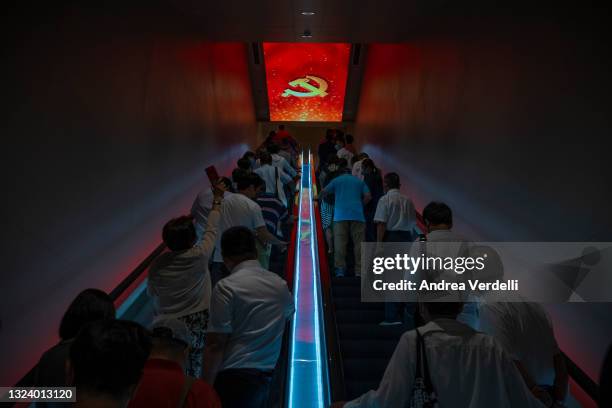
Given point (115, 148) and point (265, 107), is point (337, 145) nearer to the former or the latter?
point (265, 107)

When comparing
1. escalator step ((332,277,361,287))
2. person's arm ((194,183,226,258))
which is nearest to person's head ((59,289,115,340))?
person's arm ((194,183,226,258))

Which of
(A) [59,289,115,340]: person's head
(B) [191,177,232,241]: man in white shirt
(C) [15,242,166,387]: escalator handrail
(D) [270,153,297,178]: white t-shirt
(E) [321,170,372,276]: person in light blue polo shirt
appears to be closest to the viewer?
(A) [59,289,115,340]: person's head

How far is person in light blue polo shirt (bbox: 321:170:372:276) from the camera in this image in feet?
21.1

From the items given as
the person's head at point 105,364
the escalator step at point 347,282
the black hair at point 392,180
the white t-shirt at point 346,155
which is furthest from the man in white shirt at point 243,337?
the white t-shirt at point 346,155

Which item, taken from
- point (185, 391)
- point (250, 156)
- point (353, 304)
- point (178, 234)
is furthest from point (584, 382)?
point (250, 156)

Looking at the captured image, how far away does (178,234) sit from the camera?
10.2ft

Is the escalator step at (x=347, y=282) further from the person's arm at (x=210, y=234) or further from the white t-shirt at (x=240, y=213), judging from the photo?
the person's arm at (x=210, y=234)

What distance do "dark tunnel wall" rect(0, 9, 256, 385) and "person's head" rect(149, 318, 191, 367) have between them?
1738mm

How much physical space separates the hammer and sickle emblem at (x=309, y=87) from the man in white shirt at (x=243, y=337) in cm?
1466

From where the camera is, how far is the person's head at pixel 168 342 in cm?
195

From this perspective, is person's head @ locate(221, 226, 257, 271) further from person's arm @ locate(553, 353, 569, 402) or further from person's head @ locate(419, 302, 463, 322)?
person's arm @ locate(553, 353, 569, 402)

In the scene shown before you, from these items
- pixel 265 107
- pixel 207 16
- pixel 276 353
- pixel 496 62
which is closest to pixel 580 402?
pixel 276 353

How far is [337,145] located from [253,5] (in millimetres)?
5311

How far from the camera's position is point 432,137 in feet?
26.7
